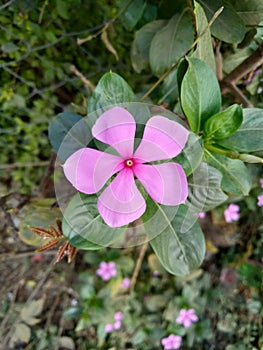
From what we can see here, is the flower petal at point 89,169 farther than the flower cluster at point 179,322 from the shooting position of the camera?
No

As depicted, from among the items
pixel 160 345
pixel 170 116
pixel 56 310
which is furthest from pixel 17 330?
pixel 170 116

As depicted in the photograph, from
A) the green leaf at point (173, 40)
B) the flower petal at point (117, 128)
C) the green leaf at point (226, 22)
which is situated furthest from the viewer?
the green leaf at point (173, 40)

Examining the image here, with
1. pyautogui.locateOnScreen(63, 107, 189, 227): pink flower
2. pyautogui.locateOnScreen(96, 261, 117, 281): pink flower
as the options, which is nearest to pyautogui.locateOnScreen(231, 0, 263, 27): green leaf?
pyautogui.locateOnScreen(63, 107, 189, 227): pink flower

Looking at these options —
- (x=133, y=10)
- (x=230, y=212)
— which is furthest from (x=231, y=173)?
(x=230, y=212)

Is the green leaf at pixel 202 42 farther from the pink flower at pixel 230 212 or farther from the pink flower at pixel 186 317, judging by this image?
the pink flower at pixel 186 317

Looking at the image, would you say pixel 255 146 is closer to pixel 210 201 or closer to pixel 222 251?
pixel 210 201

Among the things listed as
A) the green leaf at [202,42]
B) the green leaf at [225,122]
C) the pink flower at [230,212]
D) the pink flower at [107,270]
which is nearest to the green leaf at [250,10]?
the green leaf at [202,42]
